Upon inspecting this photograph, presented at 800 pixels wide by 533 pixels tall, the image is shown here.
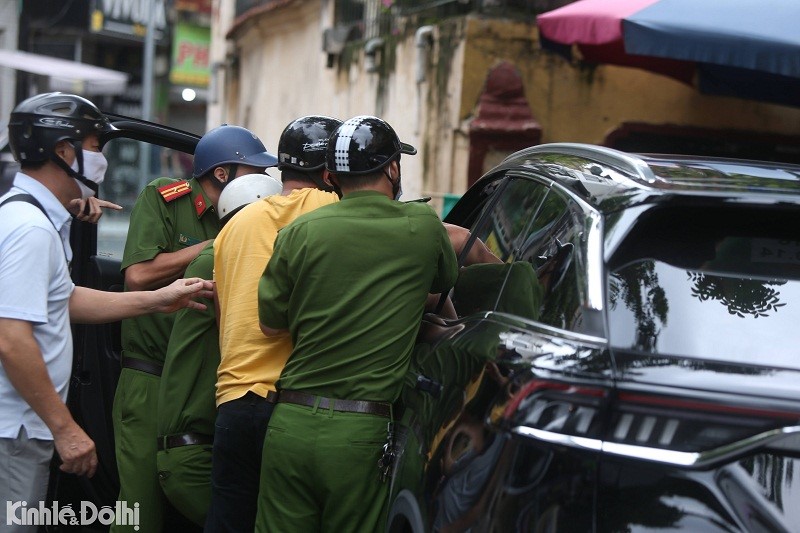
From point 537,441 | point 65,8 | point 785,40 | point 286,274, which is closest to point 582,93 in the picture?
point 785,40

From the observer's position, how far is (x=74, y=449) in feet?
11.3

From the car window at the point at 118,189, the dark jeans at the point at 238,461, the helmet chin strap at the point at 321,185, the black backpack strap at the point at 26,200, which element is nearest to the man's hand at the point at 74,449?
the dark jeans at the point at 238,461

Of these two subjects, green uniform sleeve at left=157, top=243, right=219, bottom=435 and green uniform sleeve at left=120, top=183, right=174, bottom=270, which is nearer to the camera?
green uniform sleeve at left=157, top=243, right=219, bottom=435

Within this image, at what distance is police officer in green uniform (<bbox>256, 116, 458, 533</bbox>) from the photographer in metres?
3.51

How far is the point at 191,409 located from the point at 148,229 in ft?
2.64

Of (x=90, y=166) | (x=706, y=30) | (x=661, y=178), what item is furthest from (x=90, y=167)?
(x=706, y=30)

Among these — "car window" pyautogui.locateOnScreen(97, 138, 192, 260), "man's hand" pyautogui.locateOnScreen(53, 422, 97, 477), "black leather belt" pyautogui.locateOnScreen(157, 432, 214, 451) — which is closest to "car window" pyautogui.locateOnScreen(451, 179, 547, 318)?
"black leather belt" pyautogui.locateOnScreen(157, 432, 214, 451)

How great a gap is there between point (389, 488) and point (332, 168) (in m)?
1.00

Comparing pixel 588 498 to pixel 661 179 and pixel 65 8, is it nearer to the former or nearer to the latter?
pixel 661 179

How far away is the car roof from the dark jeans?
47.6 inches

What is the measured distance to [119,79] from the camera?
18.1m

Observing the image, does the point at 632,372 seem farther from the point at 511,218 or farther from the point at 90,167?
the point at 90,167

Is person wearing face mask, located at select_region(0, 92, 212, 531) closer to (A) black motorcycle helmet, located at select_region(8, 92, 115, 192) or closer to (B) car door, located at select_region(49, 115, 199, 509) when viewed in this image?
(A) black motorcycle helmet, located at select_region(8, 92, 115, 192)

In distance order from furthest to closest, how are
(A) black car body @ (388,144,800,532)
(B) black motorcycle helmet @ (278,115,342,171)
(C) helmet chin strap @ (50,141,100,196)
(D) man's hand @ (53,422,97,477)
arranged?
(B) black motorcycle helmet @ (278,115,342,171) < (C) helmet chin strap @ (50,141,100,196) < (D) man's hand @ (53,422,97,477) < (A) black car body @ (388,144,800,532)
